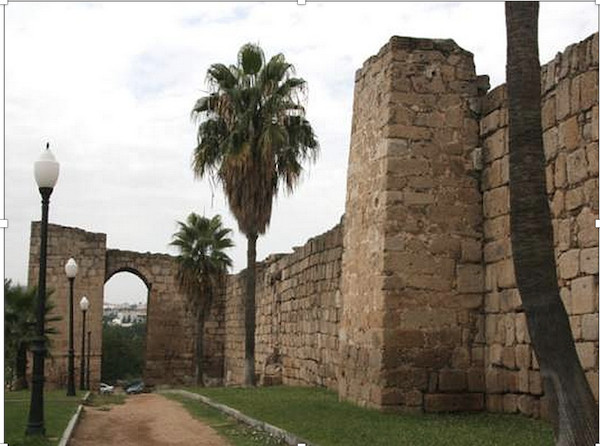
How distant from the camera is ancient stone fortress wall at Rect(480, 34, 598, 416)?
9469 mm

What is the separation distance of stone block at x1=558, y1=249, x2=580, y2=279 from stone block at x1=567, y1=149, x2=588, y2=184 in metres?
0.81

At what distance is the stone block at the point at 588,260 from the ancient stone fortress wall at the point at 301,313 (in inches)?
334

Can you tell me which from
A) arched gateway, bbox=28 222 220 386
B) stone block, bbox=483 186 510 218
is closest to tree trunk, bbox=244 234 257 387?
stone block, bbox=483 186 510 218

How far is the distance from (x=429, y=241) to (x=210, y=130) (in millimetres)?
9963

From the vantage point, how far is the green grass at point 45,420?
1045cm

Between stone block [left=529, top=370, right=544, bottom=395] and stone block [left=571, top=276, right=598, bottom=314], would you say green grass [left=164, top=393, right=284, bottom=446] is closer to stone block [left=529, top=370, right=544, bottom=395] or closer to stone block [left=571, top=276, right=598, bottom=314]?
stone block [left=529, top=370, right=544, bottom=395]

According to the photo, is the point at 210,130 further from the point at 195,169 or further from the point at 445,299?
the point at 445,299

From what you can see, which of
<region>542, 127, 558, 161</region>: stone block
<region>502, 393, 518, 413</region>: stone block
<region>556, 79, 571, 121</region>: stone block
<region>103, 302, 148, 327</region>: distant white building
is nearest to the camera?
<region>556, 79, 571, 121</region>: stone block

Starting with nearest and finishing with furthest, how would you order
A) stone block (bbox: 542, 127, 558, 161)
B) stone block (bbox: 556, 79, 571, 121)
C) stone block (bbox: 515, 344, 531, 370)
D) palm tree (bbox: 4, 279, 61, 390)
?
stone block (bbox: 556, 79, 571, 121), stone block (bbox: 542, 127, 558, 161), stone block (bbox: 515, 344, 531, 370), palm tree (bbox: 4, 279, 61, 390)

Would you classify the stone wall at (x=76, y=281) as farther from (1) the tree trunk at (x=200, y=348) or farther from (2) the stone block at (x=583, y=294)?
(2) the stone block at (x=583, y=294)

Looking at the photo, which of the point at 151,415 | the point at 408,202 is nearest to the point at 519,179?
the point at 408,202

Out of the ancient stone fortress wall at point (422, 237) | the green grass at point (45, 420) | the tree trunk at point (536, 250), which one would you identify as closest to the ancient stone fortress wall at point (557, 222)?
the ancient stone fortress wall at point (422, 237)

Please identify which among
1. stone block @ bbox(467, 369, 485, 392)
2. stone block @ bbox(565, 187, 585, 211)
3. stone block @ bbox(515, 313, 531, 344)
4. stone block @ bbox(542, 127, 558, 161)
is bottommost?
stone block @ bbox(467, 369, 485, 392)

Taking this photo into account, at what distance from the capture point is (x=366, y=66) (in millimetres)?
13008
